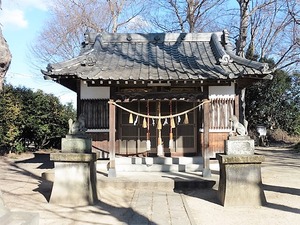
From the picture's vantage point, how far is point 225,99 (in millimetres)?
11406

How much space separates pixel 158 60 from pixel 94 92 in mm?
2493

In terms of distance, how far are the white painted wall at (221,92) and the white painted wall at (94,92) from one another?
3.54 meters

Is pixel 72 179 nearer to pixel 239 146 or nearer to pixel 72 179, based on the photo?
pixel 72 179

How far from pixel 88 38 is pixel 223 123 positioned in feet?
21.2

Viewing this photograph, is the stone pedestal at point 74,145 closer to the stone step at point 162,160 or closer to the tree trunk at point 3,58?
the stone step at point 162,160

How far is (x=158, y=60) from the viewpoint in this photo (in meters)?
11.8

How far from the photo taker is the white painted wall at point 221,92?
11422 mm

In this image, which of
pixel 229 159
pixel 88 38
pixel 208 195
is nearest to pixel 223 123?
pixel 208 195

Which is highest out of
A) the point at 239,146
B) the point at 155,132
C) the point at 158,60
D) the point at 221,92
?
the point at 158,60

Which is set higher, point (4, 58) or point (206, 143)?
point (4, 58)

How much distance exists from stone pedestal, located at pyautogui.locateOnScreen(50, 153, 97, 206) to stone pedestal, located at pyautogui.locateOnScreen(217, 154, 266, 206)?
3.01 m

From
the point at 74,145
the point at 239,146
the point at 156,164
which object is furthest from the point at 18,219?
the point at 156,164

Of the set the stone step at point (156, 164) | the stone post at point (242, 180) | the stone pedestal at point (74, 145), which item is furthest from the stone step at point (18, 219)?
the stone step at point (156, 164)

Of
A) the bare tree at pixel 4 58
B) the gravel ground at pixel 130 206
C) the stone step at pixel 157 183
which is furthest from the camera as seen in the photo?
the stone step at pixel 157 183
